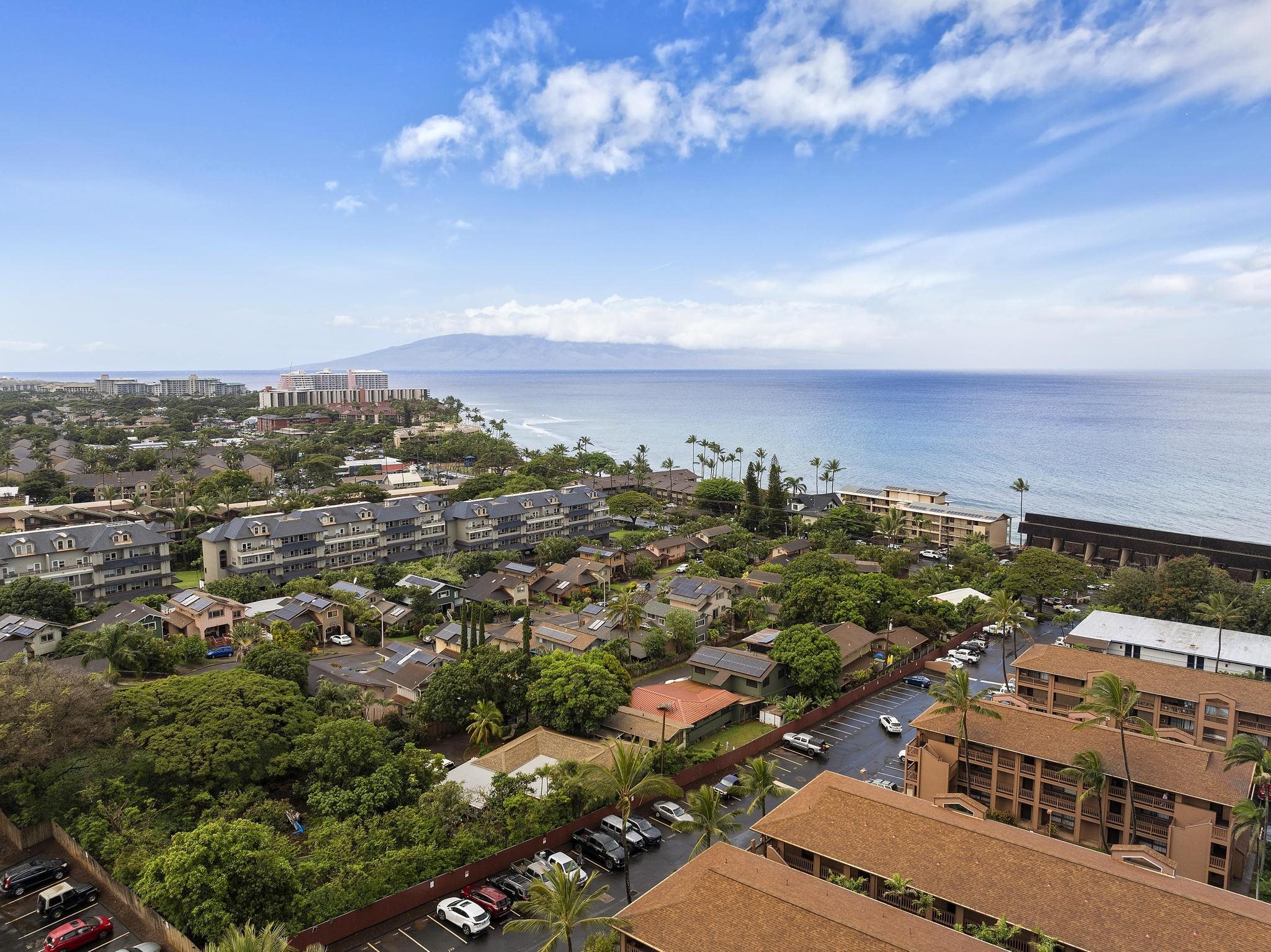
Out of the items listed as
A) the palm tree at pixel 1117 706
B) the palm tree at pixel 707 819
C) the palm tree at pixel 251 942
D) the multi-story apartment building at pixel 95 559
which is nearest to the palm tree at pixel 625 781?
the palm tree at pixel 707 819

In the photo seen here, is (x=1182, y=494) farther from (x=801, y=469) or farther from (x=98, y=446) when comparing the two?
(x=98, y=446)

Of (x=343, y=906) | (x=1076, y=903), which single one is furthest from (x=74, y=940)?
(x=1076, y=903)

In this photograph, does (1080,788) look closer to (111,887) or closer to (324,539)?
(111,887)

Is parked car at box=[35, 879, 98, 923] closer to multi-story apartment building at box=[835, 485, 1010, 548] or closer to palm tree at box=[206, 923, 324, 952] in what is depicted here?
palm tree at box=[206, 923, 324, 952]

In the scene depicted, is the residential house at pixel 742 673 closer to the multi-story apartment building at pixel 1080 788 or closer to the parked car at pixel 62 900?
the multi-story apartment building at pixel 1080 788

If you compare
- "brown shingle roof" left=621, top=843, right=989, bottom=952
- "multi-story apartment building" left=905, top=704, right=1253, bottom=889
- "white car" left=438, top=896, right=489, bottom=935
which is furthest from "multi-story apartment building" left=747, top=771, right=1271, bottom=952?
"white car" left=438, top=896, right=489, bottom=935

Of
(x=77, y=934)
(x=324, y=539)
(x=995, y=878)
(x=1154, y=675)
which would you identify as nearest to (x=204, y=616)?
(x=324, y=539)
